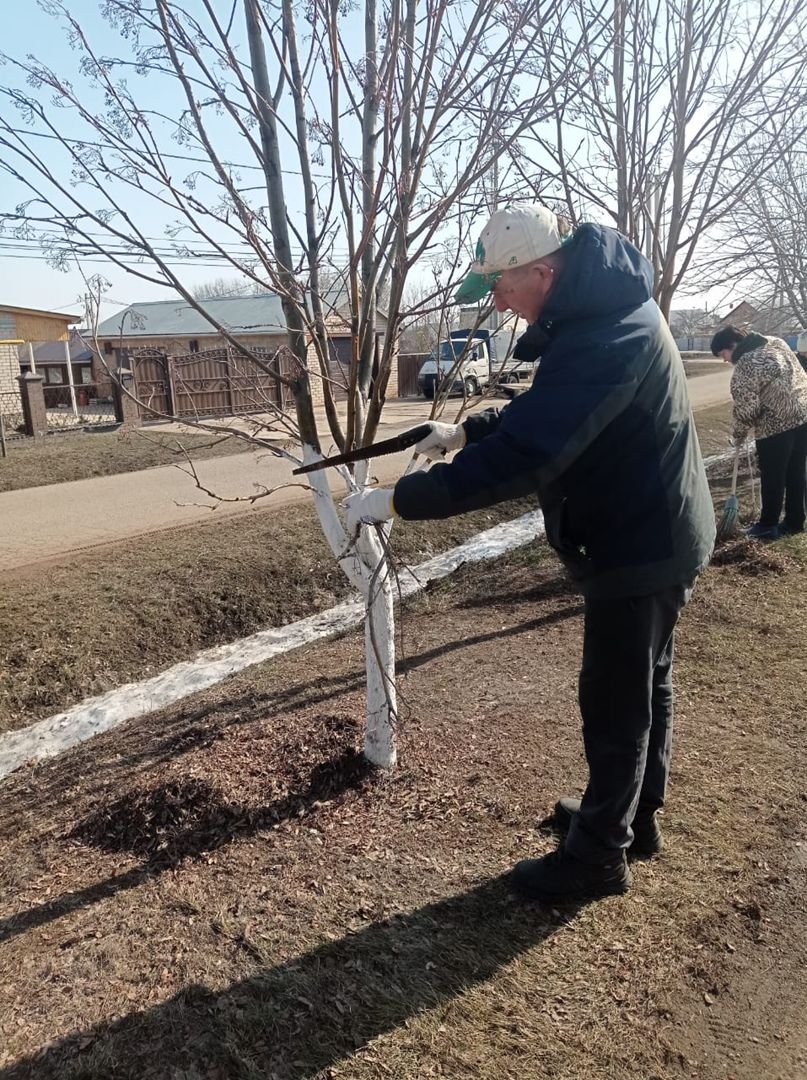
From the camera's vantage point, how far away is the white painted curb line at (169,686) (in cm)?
472

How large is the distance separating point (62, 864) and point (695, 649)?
3.26 meters

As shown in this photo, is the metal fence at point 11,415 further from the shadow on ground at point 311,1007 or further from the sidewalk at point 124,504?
the shadow on ground at point 311,1007

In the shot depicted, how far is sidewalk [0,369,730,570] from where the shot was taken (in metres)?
→ 8.11

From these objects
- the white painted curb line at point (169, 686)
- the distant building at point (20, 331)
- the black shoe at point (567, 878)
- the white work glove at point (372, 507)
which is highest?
the distant building at point (20, 331)

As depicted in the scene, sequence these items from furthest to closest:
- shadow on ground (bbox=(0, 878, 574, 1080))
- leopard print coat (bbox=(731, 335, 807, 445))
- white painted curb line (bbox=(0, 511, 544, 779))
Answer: leopard print coat (bbox=(731, 335, 807, 445))
white painted curb line (bbox=(0, 511, 544, 779))
shadow on ground (bbox=(0, 878, 574, 1080))

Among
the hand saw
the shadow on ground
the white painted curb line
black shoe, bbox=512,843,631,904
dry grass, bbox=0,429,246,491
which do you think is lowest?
the white painted curb line

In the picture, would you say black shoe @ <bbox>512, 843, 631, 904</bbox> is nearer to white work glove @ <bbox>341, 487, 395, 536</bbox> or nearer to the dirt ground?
the dirt ground

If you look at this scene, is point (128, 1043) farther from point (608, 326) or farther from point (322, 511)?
point (608, 326)

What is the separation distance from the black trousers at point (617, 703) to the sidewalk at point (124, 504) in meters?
4.50

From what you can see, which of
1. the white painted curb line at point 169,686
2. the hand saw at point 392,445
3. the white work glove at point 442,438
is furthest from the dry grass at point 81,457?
the white work glove at point 442,438

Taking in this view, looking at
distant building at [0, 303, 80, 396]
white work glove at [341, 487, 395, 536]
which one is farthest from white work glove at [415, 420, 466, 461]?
distant building at [0, 303, 80, 396]

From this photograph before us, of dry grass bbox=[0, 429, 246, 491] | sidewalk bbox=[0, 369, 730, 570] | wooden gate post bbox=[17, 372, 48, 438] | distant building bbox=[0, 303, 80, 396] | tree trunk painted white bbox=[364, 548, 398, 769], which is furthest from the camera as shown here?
distant building bbox=[0, 303, 80, 396]

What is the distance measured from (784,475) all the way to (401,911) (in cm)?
541

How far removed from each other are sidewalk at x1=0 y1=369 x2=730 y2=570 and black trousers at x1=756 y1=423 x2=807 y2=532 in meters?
3.78
